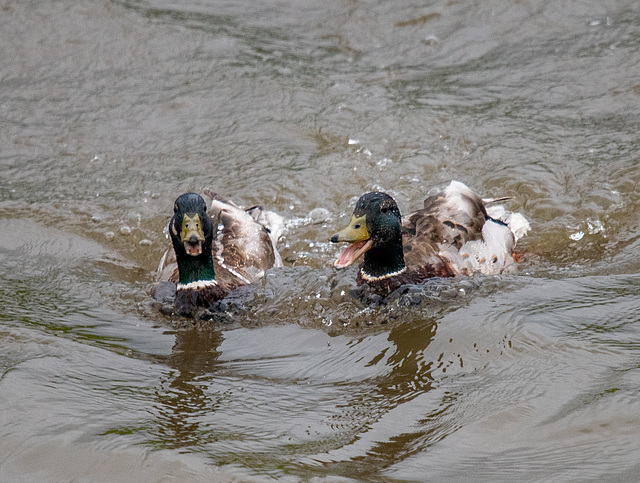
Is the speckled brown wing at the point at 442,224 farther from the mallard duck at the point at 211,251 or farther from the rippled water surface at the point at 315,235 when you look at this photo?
the mallard duck at the point at 211,251

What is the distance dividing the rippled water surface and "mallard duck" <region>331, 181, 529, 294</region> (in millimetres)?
249

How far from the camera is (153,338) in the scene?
555 cm

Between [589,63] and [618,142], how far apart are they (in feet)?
5.32

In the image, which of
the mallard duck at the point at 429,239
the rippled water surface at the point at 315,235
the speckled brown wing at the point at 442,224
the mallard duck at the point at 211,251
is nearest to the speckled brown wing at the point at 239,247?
the mallard duck at the point at 211,251

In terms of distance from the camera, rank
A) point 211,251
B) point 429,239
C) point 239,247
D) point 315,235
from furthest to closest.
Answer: point 315,235
point 239,247
point 429,239
point 211,251

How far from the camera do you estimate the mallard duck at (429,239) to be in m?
5.86

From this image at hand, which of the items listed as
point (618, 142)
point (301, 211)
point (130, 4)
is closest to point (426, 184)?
point (301, 211)

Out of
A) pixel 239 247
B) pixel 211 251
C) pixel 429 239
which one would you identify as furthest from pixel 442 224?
pixel 211 251

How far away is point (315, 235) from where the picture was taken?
747cm

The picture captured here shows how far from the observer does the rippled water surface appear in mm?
3748

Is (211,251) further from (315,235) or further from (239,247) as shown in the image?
(315,235)

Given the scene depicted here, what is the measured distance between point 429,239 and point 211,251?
1732 millimetres

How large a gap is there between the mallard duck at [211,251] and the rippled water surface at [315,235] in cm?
23

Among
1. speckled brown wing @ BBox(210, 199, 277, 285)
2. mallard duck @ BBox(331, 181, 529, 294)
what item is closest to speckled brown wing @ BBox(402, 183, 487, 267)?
mallard duck @ BBox(331, 181, 529, 294)
